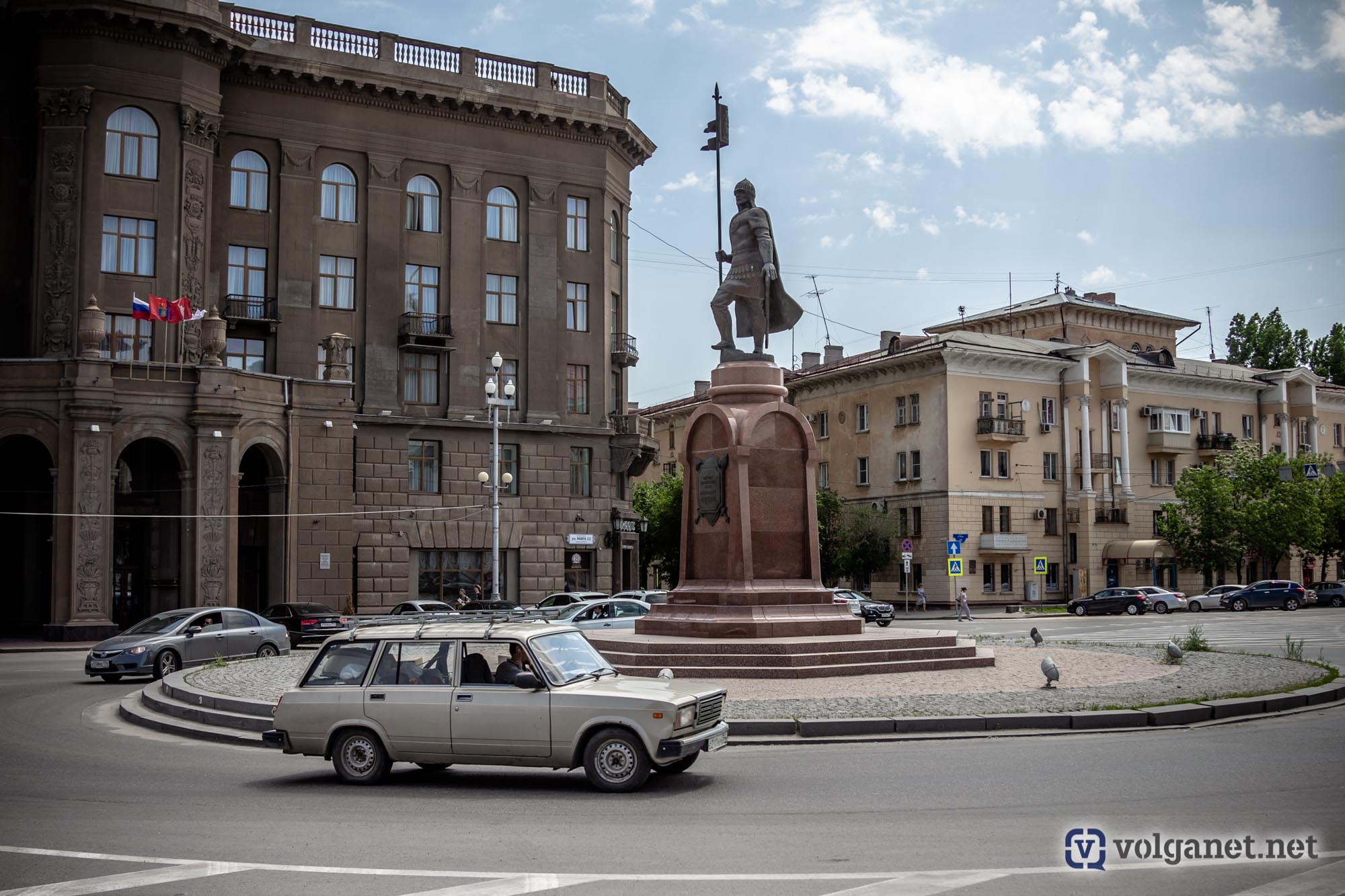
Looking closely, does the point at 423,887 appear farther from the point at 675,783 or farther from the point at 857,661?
the point at 857,661

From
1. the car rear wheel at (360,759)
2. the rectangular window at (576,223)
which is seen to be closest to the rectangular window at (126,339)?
the rectangular window at (576,223)

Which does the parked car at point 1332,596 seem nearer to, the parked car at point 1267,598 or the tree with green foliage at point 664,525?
the parked car at point 1267,598

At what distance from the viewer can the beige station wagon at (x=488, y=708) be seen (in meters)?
10.7

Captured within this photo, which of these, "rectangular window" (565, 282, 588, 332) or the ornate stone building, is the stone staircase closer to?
the ornate stone building

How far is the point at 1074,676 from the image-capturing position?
18.7 m

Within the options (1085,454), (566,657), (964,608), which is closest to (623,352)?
(964,608)

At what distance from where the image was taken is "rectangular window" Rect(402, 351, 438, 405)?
49438mm

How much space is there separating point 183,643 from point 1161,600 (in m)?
44.0

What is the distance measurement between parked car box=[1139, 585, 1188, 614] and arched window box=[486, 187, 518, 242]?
31951 millimetres

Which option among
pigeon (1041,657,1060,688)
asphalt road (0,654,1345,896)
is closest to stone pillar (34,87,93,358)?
asphalt road (0,654,1345,896)

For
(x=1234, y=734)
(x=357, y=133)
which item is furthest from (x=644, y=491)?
(x=1234, y=734)

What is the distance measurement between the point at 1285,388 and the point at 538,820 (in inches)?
2966

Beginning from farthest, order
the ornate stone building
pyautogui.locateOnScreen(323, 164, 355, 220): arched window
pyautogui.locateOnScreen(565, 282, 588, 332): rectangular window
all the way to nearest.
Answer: pyautogui.locateOnScreen(565, 282, 588, 332): rectangular window
pyautogui.locateOnScreen(323, 164, 355, 220): arched window
the ornate stone building

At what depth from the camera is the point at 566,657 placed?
37.7 feet
